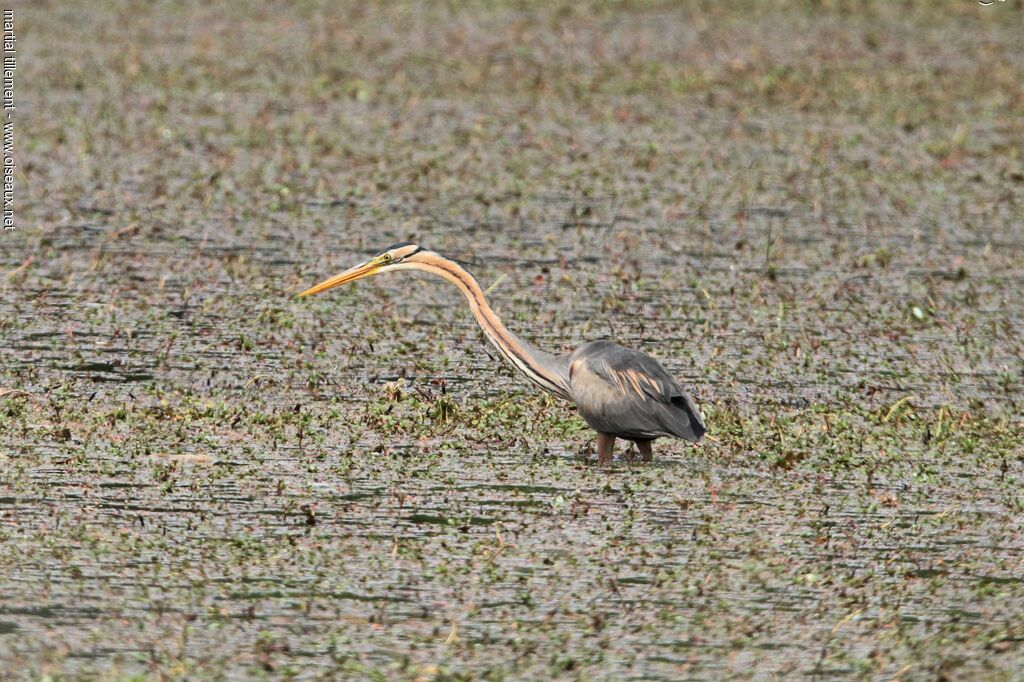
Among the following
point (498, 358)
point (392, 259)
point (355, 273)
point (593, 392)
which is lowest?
point (498, 358)

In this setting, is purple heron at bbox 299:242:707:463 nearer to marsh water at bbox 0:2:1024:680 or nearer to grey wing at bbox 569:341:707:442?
grey wing at bbox 569:341:707:442

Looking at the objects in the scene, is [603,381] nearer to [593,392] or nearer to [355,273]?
[593,392]

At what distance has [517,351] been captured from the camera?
31.2 ft

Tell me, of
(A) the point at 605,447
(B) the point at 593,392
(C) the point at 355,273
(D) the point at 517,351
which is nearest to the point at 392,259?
(C) the point at 355,273

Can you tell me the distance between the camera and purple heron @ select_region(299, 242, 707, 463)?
900cm

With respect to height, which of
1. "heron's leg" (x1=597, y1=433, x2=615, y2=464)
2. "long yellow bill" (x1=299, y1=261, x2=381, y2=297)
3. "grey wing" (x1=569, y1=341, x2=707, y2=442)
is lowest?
"heron's leg" (x1=597, y1=433, x2=615, y2=464)

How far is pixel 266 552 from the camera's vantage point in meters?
7.48

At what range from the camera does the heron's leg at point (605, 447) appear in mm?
9211

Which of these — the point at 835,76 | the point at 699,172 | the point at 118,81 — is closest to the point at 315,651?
the point at 699,172

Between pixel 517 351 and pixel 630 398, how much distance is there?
78 centimetres

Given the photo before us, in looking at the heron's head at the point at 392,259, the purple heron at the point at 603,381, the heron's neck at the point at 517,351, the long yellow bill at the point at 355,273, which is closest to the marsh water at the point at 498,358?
the purple heron at the point at 603,381

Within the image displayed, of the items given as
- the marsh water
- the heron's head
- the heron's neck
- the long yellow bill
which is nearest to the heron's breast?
the heron's neck

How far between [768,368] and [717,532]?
3.09 m

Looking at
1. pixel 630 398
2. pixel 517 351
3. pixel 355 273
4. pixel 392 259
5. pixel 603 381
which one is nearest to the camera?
pixel 630 398
